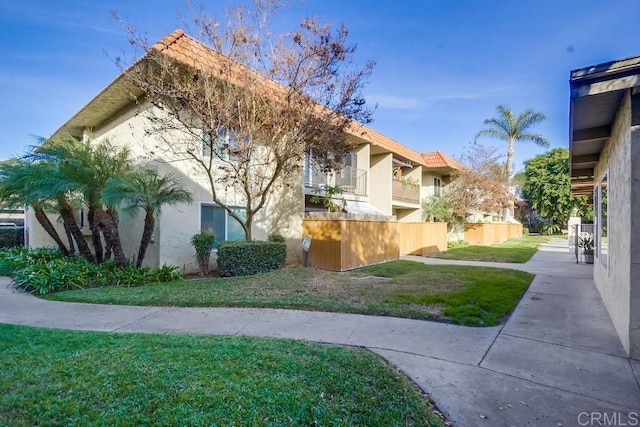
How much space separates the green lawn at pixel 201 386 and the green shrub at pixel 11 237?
19.2 m

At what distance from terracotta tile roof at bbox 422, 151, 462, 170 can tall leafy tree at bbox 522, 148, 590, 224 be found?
64.8 ft

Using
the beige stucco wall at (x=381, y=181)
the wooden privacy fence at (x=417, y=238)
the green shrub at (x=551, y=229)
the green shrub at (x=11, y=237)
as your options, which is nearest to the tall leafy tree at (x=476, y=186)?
the wooden privacy fence at (x=417, y=238)

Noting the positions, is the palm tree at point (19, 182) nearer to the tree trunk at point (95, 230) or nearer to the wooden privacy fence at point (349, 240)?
the tree trunk at point (95, 230)

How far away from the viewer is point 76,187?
998cm

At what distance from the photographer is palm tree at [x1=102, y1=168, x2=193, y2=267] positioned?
30.8 feet

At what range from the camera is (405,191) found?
23484 mm

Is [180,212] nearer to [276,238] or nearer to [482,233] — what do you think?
[276,238]

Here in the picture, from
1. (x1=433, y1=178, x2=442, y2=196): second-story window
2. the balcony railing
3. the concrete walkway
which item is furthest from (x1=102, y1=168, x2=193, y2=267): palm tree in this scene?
(x1=433, y1=178, x2=442, y2=196): second-story window

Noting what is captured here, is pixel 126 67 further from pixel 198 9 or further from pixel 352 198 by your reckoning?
pixel 352 198

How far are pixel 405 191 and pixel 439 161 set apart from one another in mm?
5081

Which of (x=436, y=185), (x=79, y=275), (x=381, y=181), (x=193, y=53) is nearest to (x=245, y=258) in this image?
(x=79, y=275)

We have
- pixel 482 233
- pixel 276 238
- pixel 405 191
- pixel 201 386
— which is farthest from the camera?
pixel 482 233

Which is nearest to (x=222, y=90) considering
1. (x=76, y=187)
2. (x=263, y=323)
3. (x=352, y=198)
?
(x=76, y=187)

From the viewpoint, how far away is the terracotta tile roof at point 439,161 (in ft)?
85.7
